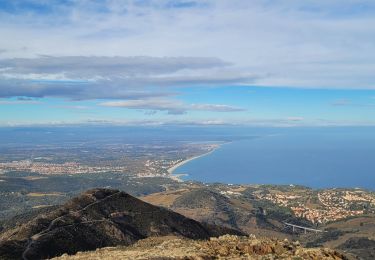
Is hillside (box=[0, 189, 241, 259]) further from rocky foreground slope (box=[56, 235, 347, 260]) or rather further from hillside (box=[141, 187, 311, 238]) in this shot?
hillside (box=[141, 187, 311, 238])

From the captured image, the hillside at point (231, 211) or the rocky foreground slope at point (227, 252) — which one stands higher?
the rocky foreground slope at point (227, 252)

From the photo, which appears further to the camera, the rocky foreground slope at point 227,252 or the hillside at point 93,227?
the hillside at point 93,227

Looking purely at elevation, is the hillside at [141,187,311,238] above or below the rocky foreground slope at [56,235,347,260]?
below

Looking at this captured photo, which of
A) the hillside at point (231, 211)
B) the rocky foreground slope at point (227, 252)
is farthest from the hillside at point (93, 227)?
the hillside at point (231, 211)

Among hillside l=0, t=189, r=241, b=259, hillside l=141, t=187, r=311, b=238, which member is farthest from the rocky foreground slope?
hillside l=141, t=187, r=311, b=238

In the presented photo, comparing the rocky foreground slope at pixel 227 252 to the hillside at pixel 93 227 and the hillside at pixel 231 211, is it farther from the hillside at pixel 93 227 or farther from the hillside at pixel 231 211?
the hillside at pixel 231 211

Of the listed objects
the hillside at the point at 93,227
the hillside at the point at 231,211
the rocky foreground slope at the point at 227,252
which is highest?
the rocky foreground slope at the point at 227,252

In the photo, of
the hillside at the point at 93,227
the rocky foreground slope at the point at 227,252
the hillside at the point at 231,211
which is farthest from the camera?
the hillside at the point at 231,211

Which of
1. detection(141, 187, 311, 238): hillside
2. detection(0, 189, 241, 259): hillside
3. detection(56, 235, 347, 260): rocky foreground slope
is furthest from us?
detection(141, 187, 311, 238): hillside

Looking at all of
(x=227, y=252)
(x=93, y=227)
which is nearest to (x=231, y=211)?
(x=93, y=227)
